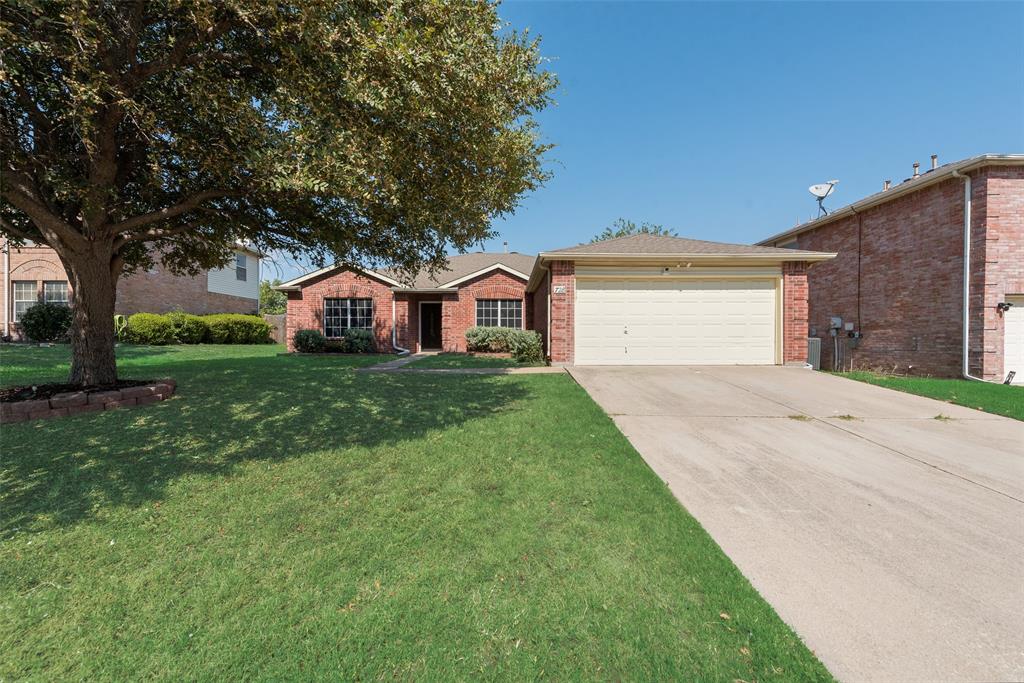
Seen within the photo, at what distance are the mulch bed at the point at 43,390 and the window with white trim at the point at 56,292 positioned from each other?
17.2 metres

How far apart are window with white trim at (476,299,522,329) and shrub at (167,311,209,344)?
1350 cm

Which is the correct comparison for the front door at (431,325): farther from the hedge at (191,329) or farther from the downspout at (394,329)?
the hedge at (191,329)

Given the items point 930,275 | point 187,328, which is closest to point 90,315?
point 187,328

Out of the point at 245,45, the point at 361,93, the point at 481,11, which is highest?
the point at 481,11

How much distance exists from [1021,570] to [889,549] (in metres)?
0.66

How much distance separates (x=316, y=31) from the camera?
430cm

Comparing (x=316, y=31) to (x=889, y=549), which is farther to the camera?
(x=316, y=31)

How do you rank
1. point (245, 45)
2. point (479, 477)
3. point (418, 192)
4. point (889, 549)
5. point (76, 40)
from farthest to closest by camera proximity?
point (418, 192) → point (245, 45) → point (76, 40) → point (479, 477) → point (889, 549)

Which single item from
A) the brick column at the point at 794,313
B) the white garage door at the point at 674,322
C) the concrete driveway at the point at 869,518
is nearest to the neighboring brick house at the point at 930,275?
the brick column at the point at 794,313

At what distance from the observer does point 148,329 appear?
1764 centimetres

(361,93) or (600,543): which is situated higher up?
(361,93)

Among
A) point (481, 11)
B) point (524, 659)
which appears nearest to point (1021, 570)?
point (524, 659)

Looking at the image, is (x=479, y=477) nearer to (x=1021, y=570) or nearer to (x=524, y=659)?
(x=524, y=659)

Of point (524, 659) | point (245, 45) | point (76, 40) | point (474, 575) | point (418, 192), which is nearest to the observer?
point (524, 659)
